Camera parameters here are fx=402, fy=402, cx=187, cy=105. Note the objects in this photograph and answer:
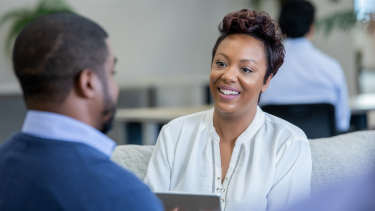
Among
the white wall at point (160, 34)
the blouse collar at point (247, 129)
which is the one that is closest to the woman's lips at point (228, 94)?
the blouse collar at point (247, 129)

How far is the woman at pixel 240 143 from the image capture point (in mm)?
1378

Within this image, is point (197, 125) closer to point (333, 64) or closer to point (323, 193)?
point (323, 193)

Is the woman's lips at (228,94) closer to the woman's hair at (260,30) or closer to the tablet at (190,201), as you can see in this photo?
the woman's hair at (260,30)

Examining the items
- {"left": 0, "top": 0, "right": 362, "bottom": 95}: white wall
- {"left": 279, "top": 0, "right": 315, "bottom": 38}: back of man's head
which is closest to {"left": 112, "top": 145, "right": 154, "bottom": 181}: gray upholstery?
{"left": 279, "top": 0, "right": 315, "bottom": 38}: back of man's head

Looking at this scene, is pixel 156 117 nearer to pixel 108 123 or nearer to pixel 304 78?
pixel 304 78

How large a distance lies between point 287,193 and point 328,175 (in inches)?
11.1

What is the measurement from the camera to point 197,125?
1560mm

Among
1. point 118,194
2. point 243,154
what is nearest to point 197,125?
point 243,154

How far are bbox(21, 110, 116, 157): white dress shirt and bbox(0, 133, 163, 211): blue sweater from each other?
1.0 inches

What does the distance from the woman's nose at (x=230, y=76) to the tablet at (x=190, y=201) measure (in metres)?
0.47

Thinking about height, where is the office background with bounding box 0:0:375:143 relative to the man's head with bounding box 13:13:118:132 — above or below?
below

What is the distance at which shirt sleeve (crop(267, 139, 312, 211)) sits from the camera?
4.45 ft

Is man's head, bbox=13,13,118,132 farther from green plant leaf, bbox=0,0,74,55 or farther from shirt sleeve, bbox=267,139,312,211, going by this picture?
green plant leaf, bbox=0,0,74,55

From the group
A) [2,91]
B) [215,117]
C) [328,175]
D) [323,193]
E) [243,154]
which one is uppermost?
[323,193]
